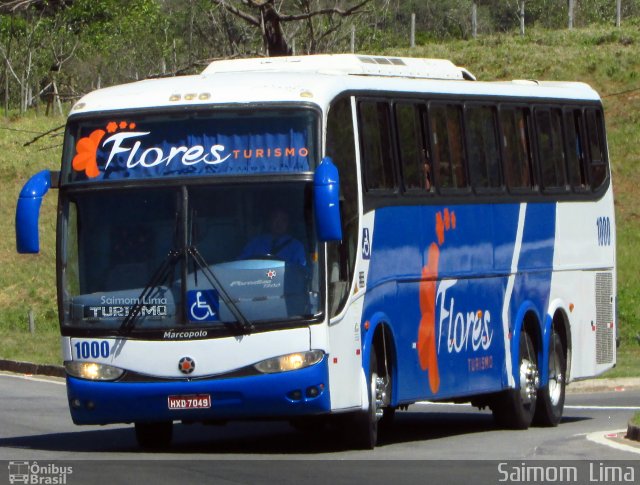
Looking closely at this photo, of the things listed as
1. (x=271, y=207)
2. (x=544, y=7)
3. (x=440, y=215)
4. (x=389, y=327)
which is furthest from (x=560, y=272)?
(x=544, y=7)

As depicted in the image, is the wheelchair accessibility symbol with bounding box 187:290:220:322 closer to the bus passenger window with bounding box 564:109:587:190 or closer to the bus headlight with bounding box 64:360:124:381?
the bus headlight with bounding box 64:360:124:381

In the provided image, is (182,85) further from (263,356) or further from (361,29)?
(361,29)

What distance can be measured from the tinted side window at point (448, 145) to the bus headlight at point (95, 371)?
4.00m

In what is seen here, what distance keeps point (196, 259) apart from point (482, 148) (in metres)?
4.49

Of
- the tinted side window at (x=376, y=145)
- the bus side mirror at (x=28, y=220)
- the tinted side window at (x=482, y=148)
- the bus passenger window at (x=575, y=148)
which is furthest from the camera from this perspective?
the bus passenger window at (x=575, y=148)

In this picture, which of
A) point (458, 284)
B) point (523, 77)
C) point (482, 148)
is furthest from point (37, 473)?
point (523, 77)

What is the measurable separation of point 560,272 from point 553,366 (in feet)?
3.51

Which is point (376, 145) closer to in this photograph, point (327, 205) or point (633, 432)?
point (327, 205)

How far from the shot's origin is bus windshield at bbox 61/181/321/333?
1298cm

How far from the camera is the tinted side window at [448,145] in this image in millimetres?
15602

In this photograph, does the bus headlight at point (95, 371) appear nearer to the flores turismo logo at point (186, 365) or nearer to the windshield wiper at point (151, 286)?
the windshield wiper at point (151, 286)

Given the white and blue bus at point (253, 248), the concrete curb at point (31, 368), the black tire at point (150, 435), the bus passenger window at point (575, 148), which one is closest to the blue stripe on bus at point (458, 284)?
the white and blue bus at point (253, 248)

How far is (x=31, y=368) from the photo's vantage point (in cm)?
2630

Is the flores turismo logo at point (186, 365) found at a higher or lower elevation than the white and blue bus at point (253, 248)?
lower
